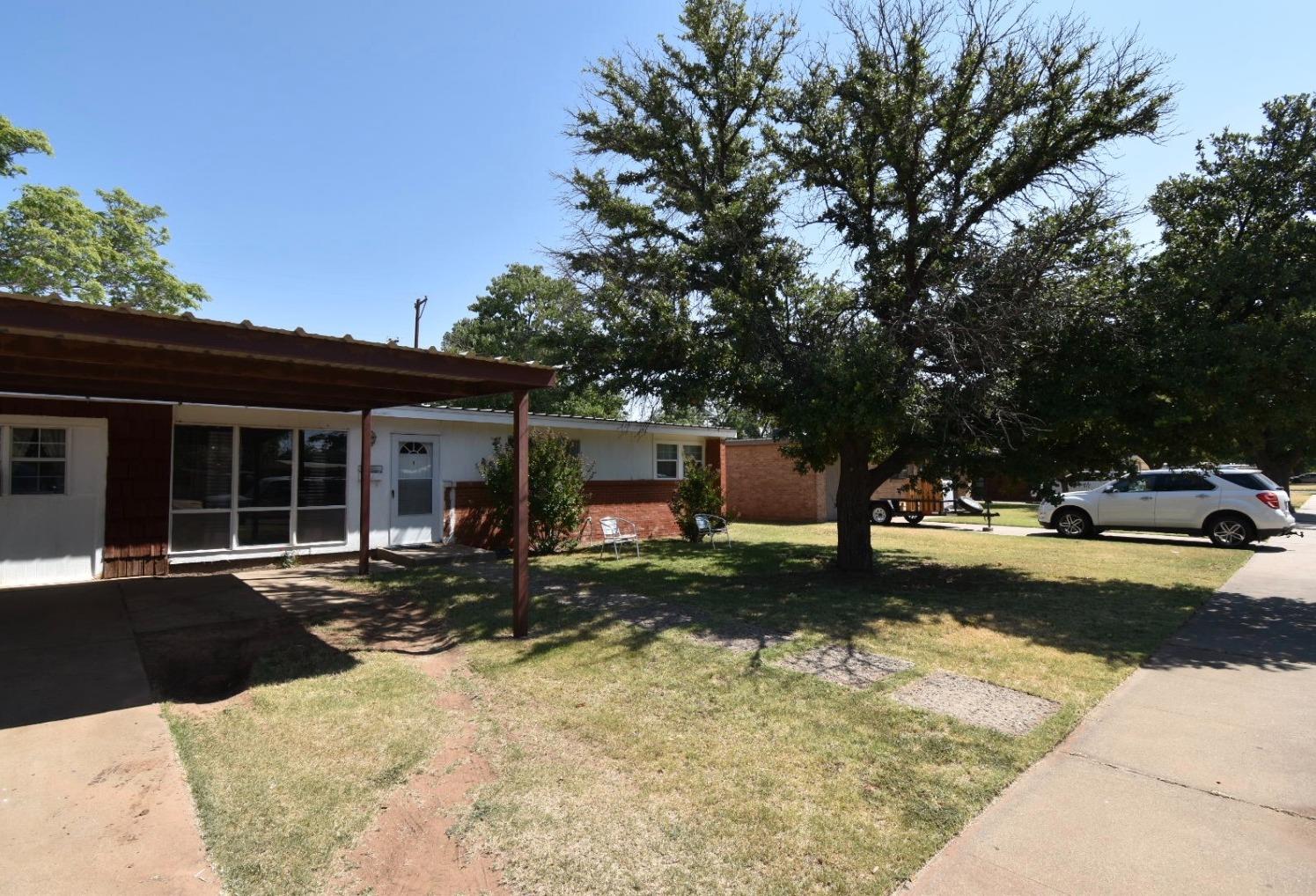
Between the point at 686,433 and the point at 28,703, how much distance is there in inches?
527

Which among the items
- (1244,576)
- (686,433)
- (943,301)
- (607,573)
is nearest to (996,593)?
(943,301)

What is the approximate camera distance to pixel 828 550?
14.0m

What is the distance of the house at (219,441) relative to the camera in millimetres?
4934

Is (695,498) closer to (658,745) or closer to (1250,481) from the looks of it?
(658,745)

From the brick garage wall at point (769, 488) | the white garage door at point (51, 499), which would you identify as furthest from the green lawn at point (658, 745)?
the brick garage wall at point (769, 488)

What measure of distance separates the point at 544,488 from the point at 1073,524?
13436mm

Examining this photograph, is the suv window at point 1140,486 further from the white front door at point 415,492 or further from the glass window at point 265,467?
the glass window at point 265,467

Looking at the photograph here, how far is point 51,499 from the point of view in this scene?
29.1ft

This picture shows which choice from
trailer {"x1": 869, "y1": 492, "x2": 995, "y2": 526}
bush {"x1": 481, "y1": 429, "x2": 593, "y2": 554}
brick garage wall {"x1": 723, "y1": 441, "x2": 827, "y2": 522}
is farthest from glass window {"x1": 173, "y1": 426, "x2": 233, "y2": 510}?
trailer {"x1": 869, "y1": 492, "x2": 995, "y2": 526}

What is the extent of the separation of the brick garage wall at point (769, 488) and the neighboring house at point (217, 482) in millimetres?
8967

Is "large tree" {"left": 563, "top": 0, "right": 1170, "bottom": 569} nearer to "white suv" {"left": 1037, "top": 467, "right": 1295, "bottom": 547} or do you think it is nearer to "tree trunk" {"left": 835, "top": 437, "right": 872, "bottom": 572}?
"tree trunk" {"left": 835, "top": 437, "right": 872, "bottom": 572}

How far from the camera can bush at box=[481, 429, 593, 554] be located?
12.1 metres

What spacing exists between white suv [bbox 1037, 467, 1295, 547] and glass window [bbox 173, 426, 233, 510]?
15.2 m

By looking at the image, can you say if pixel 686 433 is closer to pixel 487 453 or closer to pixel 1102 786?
pixel 487 453
